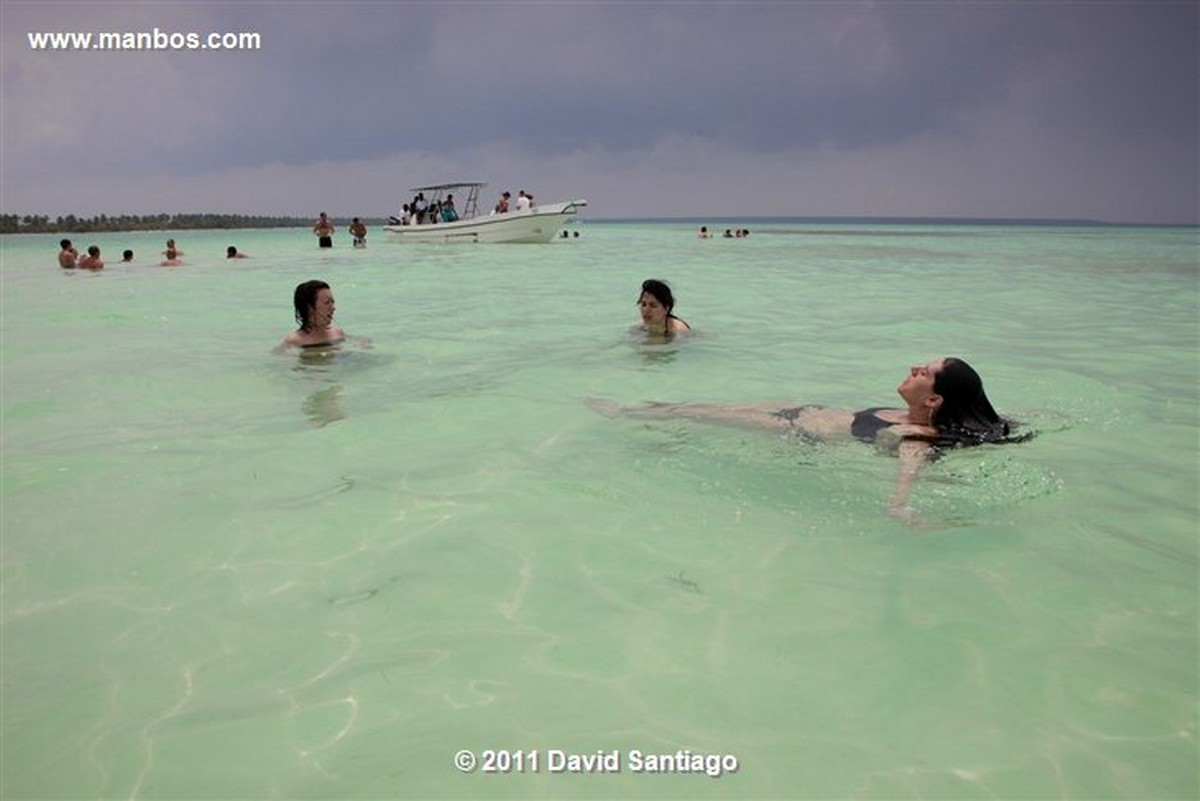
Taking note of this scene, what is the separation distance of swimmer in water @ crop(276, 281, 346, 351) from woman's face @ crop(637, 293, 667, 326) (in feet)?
10.1

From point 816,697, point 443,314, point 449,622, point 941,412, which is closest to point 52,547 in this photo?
point 449,622

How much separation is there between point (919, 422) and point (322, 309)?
17.4 ft

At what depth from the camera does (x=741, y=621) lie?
268cm

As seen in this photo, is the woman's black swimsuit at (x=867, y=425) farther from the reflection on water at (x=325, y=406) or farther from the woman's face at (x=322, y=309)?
the woman's face at (x=322, y=309)

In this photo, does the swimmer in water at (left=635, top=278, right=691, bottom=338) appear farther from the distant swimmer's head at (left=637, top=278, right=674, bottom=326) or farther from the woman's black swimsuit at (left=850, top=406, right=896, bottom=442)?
the woman's black swimsuit at (left=850, top=406, right=896, bottom=442)

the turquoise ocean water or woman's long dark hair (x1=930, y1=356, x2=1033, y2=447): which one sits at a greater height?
woman's long dark hair (x1=930, y1=356, x2=1033, y2=447)

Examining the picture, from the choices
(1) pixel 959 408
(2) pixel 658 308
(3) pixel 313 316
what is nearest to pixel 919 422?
(1) pixel 959 408

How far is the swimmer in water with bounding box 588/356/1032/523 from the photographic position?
13.2ft

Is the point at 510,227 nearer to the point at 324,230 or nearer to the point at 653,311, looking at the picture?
the point at 324,230

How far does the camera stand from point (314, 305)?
7.04 m

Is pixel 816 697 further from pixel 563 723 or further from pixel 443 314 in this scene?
pixel 443 314

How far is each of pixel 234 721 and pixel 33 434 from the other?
151 inches

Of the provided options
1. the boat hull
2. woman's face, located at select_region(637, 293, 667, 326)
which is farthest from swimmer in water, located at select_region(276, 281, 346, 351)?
the boat hull

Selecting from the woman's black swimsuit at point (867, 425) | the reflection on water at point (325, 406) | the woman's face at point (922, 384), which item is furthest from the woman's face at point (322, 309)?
the woman's face at point (922, 384)
